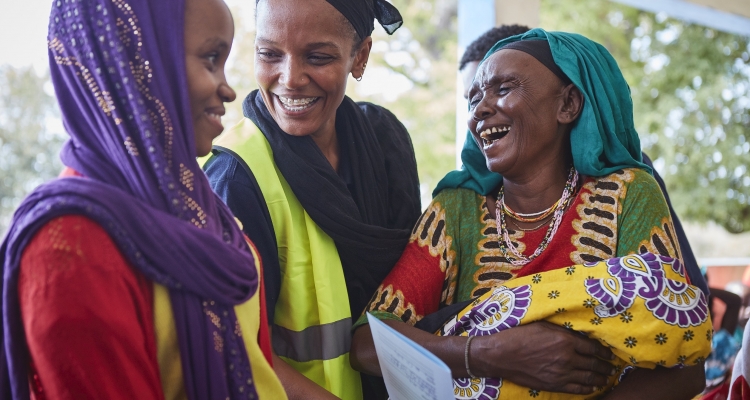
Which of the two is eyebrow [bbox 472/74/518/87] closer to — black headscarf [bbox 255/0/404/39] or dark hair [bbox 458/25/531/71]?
black headscarf [bbox 255/0/404/39]

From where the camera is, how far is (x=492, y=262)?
7.43ft

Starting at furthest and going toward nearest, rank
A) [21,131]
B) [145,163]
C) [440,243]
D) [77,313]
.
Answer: [21,131]
[440,243]
[145,163]
[77,313]

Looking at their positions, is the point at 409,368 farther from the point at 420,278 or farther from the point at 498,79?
the point at 498,79

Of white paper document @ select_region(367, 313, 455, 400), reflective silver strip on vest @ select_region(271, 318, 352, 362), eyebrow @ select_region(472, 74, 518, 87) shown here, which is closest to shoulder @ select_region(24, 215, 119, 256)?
white paper document @ select_region(367, 313, 455, 400)

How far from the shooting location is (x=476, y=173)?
97.5 inches

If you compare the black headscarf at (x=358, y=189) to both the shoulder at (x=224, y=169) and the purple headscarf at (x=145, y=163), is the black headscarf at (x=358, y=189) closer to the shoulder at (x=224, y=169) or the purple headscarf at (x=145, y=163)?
the shoulder at (x=224, y=169)

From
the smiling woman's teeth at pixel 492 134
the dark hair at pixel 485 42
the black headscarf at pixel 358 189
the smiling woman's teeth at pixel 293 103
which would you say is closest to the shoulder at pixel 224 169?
the black headscarf at pixel 358 189

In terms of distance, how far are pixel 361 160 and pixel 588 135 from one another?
2.66 ft

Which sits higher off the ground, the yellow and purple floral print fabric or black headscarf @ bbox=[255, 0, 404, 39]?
black headscarf @ bbox=[255, 0, 404, 39]

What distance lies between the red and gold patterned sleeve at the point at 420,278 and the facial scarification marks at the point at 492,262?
0.10 metres

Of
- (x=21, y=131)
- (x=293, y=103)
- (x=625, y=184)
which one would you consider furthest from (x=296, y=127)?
(x=21, y=131)

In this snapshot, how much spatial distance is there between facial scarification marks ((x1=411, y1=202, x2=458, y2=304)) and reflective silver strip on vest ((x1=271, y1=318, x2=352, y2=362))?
0.37m

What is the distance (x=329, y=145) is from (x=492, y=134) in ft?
1.98

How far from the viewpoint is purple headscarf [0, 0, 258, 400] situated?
1.27m
